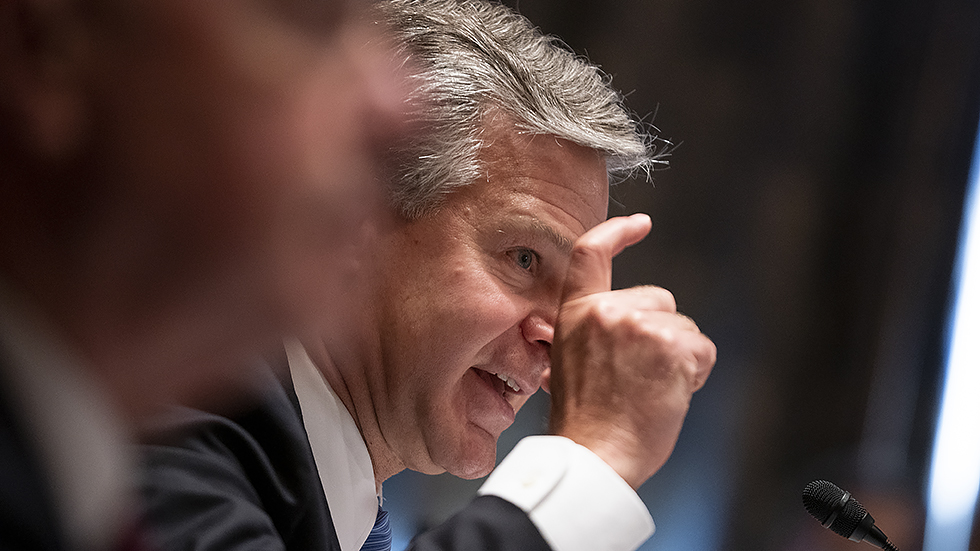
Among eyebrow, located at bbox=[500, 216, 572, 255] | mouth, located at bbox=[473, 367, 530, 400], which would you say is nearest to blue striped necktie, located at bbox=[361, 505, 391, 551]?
mouth, located at bbox=[473, 367, 530, 400]

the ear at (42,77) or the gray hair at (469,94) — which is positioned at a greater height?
the ear at (42,77)

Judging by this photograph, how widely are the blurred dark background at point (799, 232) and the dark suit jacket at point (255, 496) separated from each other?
1545 mm

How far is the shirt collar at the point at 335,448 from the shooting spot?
1.06 m

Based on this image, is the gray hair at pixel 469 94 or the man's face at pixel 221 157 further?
the gray hair at pixel 469 94

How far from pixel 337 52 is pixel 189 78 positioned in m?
0.07

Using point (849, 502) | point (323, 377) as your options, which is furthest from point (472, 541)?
point (849, 502)

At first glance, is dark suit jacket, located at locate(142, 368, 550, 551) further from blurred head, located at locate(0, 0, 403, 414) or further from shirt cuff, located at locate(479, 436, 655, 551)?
blurred head, located at locate(0, 0, 403, 414)

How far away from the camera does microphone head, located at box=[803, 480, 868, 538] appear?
1055 mm

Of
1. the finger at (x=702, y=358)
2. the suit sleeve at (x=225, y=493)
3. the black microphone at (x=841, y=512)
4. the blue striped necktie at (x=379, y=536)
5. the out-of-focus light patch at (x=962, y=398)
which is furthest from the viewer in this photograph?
the out-of-focus light patch at (x=962, y=398)

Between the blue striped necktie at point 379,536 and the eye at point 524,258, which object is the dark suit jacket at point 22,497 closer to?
the eye at point 524,258

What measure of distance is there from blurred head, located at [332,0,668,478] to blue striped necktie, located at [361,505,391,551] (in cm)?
19

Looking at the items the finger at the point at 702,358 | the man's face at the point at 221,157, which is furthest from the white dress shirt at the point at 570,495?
the man's face at the point at 221,157

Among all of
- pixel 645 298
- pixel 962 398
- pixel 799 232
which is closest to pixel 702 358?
pixel 645 298

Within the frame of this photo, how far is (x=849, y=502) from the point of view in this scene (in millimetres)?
1059
